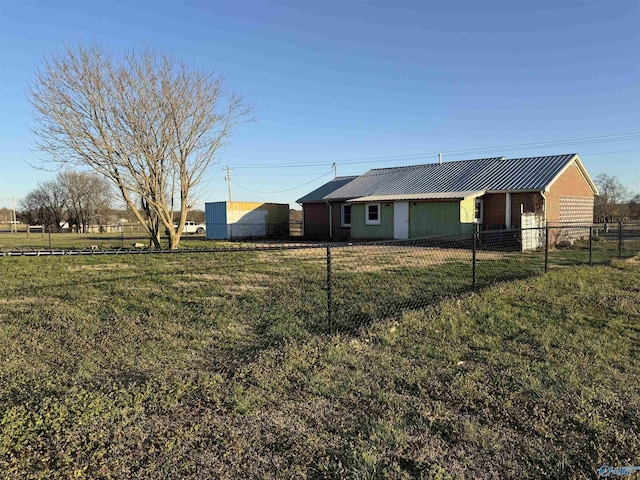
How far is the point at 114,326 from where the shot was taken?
5.58 m

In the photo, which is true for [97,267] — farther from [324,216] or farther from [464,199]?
[324,216]

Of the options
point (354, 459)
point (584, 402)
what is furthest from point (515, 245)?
point (354, 459)

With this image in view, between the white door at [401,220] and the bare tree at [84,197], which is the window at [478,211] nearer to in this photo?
the white door at [401,220]

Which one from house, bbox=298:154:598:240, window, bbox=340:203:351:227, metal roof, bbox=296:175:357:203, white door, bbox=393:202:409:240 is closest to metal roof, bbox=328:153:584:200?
house, bbox=298:154:598:240

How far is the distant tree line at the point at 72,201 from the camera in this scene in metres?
53.6

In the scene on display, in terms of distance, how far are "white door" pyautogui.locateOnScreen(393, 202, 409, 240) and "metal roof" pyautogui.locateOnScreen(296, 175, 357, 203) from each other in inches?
219

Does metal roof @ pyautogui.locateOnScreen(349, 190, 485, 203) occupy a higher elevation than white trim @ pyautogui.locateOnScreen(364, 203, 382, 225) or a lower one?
higher

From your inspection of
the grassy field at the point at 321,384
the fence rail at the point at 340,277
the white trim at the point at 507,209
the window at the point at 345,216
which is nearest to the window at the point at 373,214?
the window at the point at 345,216

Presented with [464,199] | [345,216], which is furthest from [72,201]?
[464,199]

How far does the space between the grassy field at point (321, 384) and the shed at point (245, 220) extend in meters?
20.3

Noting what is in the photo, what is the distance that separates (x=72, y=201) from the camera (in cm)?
5456

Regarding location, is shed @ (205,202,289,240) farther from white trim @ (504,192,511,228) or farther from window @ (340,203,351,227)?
white trim @ (504,192,511,228)

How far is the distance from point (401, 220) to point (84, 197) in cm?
4839

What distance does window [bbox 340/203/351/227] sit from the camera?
23.8 m
